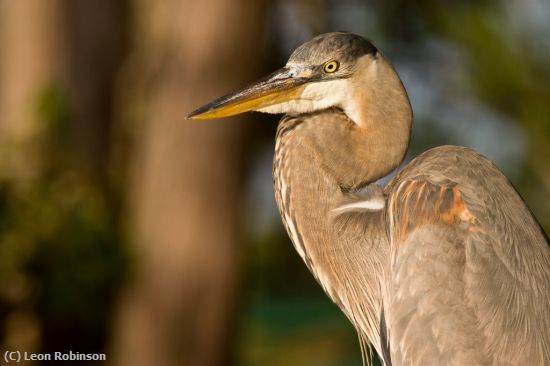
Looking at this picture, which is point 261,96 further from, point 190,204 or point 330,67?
point 190,204

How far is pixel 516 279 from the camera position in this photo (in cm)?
263

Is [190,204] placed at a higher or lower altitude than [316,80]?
lower

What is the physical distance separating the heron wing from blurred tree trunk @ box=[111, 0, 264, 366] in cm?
377

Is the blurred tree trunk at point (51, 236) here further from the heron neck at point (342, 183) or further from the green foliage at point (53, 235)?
the heron neck at point (342, 183)

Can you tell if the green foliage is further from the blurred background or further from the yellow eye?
the yellow eye

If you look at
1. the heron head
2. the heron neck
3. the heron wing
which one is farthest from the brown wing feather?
the heron head

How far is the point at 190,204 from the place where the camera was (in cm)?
648

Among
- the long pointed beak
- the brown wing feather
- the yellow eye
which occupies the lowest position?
the brown wing feather

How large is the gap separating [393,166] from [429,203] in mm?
277

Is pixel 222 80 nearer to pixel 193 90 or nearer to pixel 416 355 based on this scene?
pixel 193 90

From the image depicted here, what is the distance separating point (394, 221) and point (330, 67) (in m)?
0.51

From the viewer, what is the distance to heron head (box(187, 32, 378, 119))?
9.50 feet

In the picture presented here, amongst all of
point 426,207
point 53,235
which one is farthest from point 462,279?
point 53,235

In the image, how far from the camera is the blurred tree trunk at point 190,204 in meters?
6.39
